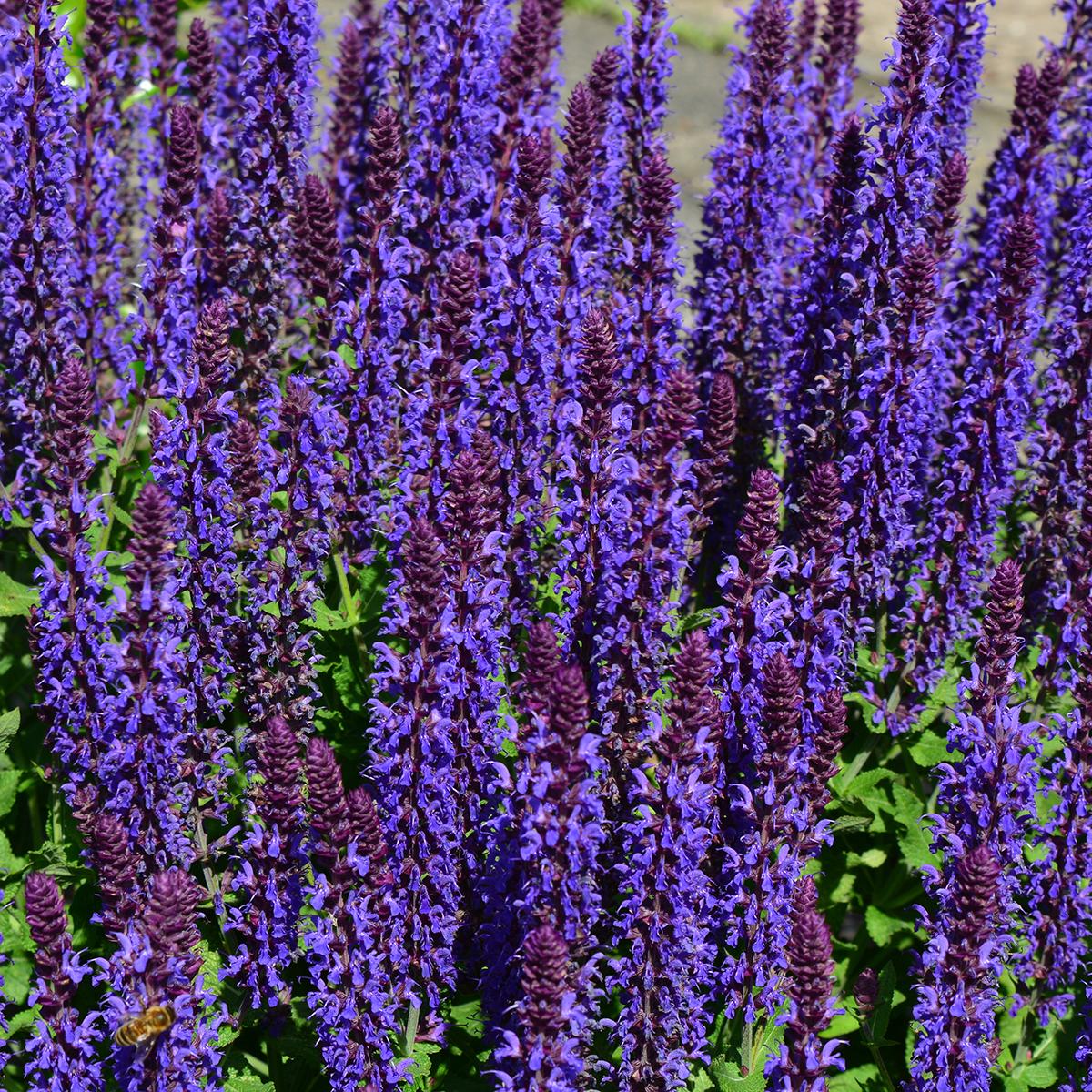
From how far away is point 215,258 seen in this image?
856cm

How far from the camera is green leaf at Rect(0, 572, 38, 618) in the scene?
8102 mm

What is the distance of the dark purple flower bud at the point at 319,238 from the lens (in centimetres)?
790

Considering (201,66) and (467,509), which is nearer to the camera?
(467,509)

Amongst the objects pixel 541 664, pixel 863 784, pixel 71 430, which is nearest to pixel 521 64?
pixel 71 430

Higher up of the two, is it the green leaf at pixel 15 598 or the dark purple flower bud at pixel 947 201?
the dark purple flower bud at pixel 947 201

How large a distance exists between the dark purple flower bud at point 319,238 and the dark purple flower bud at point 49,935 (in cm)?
353

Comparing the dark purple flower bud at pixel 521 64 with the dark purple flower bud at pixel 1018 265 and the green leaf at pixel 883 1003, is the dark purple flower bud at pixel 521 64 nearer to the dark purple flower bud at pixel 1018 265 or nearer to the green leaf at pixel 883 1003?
the dark purple flower bud at pixel 1018 265

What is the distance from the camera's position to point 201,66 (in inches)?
368

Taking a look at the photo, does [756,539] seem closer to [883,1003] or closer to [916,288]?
[916,288]

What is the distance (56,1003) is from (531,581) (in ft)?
10.3

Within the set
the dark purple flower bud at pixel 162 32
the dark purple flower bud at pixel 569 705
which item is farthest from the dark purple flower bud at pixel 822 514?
the dark purple flower bud at pixel 162 32

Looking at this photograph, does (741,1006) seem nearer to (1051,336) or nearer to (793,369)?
(793,369)

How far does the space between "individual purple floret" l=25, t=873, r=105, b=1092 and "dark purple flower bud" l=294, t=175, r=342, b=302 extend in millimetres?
3467

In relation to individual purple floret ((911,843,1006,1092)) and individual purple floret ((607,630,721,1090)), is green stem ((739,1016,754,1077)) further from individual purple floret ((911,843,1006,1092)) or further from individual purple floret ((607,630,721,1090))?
individual purple floret ((911,843,1006,1092))
